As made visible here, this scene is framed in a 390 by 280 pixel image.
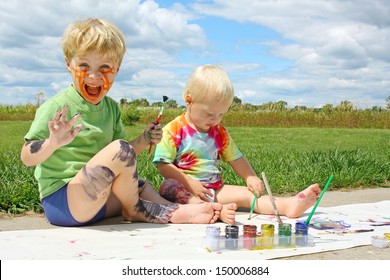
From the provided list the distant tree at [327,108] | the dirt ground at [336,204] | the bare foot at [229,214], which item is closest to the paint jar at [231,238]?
the dirt ground at [336,204]

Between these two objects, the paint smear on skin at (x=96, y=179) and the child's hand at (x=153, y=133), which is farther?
the child's hand at (x=153, y=133)

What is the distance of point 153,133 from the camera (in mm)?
3156

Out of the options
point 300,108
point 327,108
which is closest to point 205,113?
point 327,108

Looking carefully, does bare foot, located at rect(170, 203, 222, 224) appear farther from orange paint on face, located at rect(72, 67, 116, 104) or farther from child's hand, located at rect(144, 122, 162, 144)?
orange paint on face, located at rect(72, 67, 116, 104)

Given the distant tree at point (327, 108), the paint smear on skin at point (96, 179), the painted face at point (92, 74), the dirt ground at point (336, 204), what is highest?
the distant tree at point (327, 108)

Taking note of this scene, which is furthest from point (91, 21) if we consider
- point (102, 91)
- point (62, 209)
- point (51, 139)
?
point (62, 209)

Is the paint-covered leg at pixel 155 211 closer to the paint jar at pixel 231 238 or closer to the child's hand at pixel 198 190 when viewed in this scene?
the child's hand at pixel 198 190

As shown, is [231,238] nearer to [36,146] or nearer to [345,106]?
[36,146]

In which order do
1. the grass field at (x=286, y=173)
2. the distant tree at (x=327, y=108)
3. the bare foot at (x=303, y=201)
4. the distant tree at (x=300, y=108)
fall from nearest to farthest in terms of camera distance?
the bare foot at (x=303, y=201), the grass field at (x=286, y=173), the distant tree at (x=327, y=108), the distant tree at (x=300, y=108)

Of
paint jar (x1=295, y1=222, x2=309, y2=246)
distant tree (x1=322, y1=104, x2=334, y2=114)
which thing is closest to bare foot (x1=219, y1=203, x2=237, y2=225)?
paint jar (x1=295, y1=222, x2=309, y2=246)

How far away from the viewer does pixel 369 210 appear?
3.78m

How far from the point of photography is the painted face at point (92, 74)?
118 inches

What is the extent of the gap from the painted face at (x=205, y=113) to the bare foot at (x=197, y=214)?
0.66 metres

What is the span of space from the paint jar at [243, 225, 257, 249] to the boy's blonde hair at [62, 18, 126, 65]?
121 centimetres
